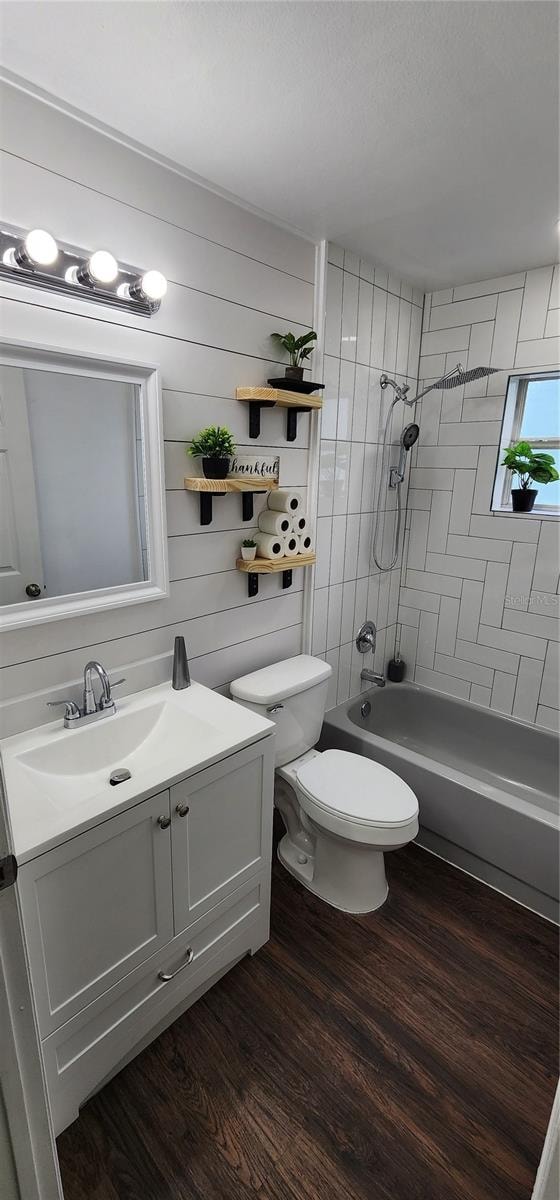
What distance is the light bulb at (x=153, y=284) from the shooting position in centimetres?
136

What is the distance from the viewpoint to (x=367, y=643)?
8.71ft

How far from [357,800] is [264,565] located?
0.88 m

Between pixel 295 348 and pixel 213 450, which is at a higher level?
pixel 295 348

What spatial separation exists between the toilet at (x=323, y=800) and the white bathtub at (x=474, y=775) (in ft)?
Result: 1.02

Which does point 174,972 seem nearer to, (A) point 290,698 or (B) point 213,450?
(A) point 290,698

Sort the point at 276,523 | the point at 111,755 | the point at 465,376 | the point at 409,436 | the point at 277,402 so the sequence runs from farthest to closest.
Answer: the point at 409,436, the point at 465,376, the point at 276,523, the point at 277,402, the point at 111,755

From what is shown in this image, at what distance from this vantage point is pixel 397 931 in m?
1.84

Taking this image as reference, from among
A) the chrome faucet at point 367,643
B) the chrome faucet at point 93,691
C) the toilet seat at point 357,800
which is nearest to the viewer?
the chrome faucet at point 93,691

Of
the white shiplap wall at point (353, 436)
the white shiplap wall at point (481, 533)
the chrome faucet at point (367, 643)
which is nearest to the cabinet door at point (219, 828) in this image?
the white shiplap wall at point (353, 436)

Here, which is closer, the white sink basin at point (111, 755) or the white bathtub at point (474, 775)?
the white sink basin at point (111, 755)

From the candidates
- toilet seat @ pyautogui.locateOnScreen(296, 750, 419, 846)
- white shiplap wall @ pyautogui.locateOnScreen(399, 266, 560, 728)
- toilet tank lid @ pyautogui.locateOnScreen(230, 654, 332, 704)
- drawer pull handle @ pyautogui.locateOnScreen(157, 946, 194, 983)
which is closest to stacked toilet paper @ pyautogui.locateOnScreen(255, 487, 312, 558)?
toilet tank lid @ pyautogui.locateOnScreen(230, 654, 332, 704)

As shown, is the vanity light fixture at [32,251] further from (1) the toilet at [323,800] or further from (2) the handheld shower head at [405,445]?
(2) the handheld shower head at [405,445]

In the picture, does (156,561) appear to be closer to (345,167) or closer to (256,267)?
(256,267)

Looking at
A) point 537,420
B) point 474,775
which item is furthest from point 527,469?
point 474,775
